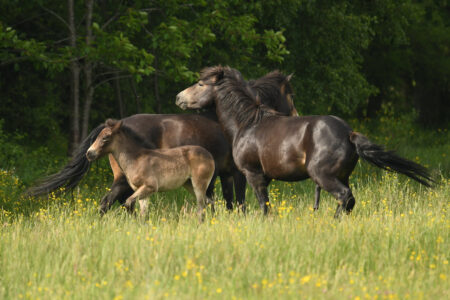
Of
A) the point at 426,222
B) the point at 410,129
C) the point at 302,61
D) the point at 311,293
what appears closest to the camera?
the point at 311,293

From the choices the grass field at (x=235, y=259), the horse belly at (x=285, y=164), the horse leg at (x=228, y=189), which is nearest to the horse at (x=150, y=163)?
the grass field at (x=235, y=259)

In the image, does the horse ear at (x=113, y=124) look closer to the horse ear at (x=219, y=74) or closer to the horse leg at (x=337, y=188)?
the horse ear at (x=219, y=74)

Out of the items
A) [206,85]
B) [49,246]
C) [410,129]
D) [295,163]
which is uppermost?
[206,85]

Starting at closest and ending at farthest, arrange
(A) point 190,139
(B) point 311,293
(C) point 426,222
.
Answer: (B) point 311,293, (C) point 426,222, (A) point 190,139

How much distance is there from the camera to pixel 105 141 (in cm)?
814

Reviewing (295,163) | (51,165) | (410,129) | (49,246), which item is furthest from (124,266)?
(410,129)

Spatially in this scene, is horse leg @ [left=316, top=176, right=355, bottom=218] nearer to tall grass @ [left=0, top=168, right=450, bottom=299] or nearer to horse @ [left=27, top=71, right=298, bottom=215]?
tall grass @ [left=0, top=168, right=450, bottom=299]

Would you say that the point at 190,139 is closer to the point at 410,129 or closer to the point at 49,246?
the point at 49,246

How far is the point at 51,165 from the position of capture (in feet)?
43.1

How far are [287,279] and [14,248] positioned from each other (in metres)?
3.00

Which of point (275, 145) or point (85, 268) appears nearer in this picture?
point (85, 268)

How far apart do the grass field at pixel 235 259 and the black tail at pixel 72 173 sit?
3.58 feet

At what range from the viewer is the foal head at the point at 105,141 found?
8.06 meters

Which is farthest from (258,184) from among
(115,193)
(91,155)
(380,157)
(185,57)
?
(185,57)
